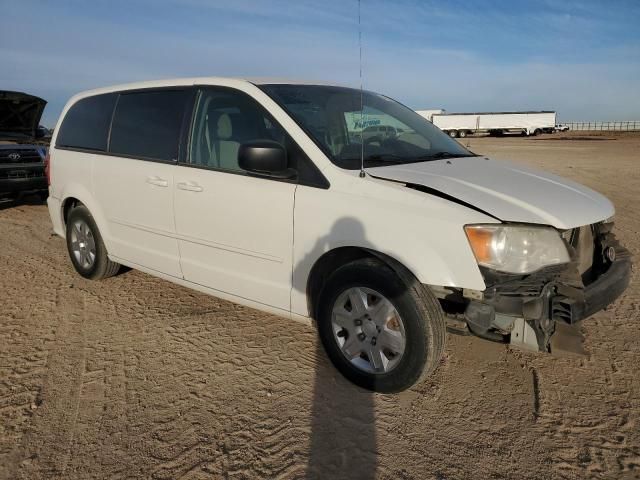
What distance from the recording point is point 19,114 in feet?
30.9

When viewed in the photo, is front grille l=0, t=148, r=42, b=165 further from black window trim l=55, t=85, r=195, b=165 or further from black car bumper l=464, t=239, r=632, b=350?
black car bumper l=464, t=239, r=632, b=350

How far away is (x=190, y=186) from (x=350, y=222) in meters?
1.38

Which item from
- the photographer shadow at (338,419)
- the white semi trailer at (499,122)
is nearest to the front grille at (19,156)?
the photographer shadow at (338,419)

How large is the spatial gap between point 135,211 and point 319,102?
1773 mm

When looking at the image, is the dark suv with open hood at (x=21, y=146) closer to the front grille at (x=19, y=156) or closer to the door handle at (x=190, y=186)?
the front grille at (x=19, y=156)

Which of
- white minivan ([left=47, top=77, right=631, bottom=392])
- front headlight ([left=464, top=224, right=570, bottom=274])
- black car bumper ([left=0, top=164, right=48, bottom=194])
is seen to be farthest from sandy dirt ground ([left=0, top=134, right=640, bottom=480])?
black car bumper ([left=0, top=164, right=48, bottom=194])

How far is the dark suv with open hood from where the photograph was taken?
331 inches

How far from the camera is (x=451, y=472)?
2.31 meters

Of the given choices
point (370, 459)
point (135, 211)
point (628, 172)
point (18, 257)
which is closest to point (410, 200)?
point (370, 459)

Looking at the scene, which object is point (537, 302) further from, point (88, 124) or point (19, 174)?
point (19, 174)

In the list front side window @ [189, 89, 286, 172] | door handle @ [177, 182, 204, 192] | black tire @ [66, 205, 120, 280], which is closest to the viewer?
front side window @ [189, 89, 286, 172]

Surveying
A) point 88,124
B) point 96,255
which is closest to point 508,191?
point 96,255

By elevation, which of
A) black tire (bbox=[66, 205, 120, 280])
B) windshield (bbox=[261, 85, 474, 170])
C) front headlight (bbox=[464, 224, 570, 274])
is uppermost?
windshield (bbox=[261, 85, 474, 170])

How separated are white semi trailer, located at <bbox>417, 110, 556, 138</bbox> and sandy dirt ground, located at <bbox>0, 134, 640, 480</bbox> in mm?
55389
